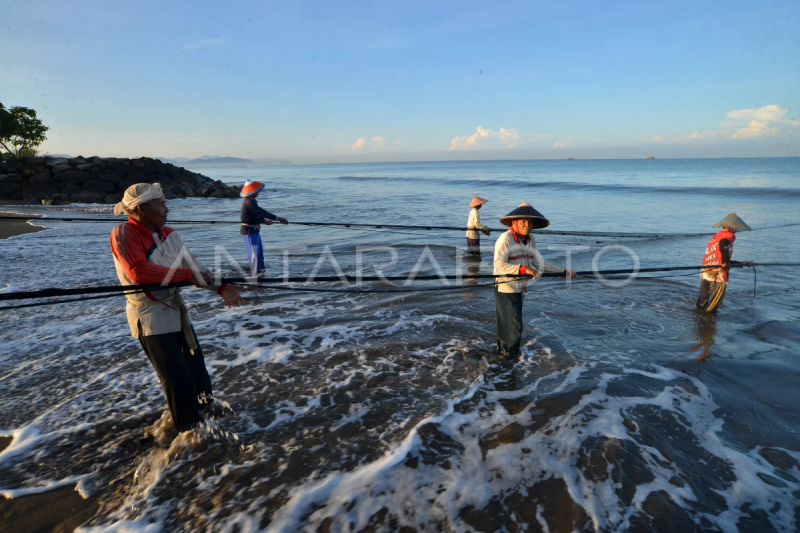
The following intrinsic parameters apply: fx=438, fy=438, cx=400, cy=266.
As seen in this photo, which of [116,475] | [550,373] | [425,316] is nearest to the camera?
[116,475]

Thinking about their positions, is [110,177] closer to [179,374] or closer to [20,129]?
[20,129]

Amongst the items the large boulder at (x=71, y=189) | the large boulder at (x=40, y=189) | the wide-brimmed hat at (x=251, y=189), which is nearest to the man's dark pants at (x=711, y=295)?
the wide-brimmed hat at (x=251, y=189)

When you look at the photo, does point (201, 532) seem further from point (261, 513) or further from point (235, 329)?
point (235, 329)

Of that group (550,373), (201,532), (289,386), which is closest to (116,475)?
(201,532)

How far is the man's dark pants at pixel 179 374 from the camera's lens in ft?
10.9

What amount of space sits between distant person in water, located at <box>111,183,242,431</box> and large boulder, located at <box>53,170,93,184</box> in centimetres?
3486

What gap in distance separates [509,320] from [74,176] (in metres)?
36.3

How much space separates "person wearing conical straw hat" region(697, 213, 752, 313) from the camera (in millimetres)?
7082

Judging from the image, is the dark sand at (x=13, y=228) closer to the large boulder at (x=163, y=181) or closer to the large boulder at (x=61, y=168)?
the large boulder at (x=61, y=168)

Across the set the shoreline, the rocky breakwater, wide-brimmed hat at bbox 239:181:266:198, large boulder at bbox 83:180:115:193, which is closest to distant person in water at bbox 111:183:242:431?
the shoreline

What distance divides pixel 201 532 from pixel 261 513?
0.39 m

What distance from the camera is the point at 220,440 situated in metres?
3.92

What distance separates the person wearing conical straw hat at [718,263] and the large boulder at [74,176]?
121 ft

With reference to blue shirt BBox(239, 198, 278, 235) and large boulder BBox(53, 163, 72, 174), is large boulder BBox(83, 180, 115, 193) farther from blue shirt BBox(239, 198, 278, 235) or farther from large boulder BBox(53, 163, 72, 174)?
blue shirt BBox(239, 198, 278, 235)
